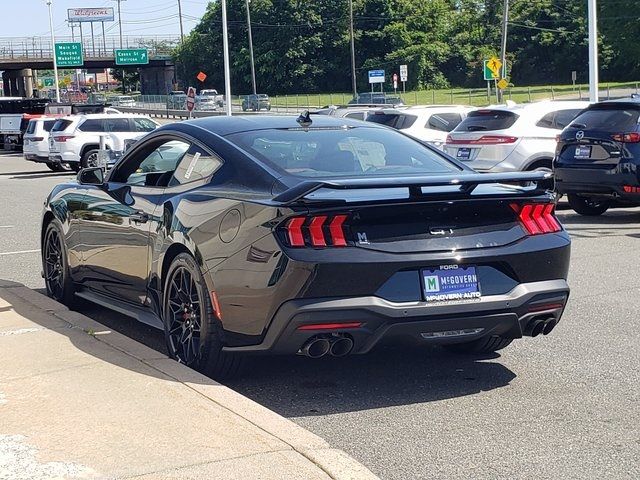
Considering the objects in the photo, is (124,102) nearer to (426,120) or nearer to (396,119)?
(396,119)

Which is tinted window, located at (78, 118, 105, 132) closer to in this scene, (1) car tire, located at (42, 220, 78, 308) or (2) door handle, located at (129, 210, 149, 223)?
(1) car tire, located at (42, 220, 78, 308)

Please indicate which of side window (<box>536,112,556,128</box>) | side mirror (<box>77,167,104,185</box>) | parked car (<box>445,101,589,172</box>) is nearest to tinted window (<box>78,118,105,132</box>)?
parked car (<box>445,101,589,172</box>)

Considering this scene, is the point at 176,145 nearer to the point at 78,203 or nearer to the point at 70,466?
the point at 78,203

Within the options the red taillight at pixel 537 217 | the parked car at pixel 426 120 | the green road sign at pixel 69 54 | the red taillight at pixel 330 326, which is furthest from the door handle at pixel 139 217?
the green road sign at pixel 69 54

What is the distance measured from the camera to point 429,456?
505cm

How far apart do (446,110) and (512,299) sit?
15.8 metres

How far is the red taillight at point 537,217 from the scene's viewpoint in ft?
20.1

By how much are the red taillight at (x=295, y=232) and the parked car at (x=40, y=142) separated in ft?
89.9

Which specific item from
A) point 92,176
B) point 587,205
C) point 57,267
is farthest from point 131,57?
point 92,176

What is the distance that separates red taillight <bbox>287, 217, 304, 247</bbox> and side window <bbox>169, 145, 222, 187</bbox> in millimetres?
1065

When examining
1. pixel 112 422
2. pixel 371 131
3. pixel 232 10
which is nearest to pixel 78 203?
pixel 371 131

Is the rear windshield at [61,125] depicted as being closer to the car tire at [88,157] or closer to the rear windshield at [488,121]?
the car tire at [88,157]

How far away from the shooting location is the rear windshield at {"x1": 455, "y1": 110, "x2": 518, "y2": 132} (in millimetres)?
16609

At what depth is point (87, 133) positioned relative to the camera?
102ft
